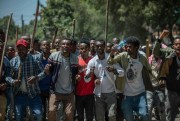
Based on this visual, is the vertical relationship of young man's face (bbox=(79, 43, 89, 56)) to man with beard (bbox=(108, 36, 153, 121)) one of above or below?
above

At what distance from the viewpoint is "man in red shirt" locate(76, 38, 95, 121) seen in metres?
8.18

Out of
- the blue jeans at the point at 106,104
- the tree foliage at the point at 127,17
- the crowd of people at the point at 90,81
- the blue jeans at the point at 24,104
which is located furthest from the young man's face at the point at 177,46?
the tree foliage at the point at 127,17

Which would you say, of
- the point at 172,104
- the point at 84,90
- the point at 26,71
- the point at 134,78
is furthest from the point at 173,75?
the point at 26,71

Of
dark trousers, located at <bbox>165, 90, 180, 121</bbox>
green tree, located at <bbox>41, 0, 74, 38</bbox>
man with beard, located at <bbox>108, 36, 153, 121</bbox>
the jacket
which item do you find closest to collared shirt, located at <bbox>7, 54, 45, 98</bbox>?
the jacket

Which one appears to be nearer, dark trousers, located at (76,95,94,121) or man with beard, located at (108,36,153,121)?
man with beard, located at (108,36,153,121)

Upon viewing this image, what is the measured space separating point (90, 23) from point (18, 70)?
101ft

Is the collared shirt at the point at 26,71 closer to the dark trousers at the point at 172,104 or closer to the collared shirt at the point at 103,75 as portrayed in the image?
the collared shirt at the point at 103,75

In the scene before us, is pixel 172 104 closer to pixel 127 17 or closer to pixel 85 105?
pixel 85 105

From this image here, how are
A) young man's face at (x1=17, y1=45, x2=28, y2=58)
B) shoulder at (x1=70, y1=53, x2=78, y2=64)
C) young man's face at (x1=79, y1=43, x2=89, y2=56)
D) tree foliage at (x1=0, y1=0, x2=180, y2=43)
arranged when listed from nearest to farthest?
young man's face at (x1=17, y1=45, x2=28, y2=58) → shoulder at (x1=70, y1=53, x2=78, y2=64) → young man's face at (x1=79, y1=43, x2=89, y2=56) → tree foliage at (x1=0, y1=0, x2=180, y2=43)

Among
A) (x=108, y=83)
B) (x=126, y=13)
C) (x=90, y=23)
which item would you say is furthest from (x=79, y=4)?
(x=108, y=83)

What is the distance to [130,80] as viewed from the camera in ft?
24.1

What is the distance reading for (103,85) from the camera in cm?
795

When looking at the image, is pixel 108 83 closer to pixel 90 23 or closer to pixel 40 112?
pixel 40 112

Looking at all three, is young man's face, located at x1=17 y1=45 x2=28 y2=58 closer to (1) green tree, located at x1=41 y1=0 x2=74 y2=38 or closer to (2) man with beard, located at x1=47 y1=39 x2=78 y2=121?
(2) man with beard, located at x1=47 y1=39 x2=78 y2=121
